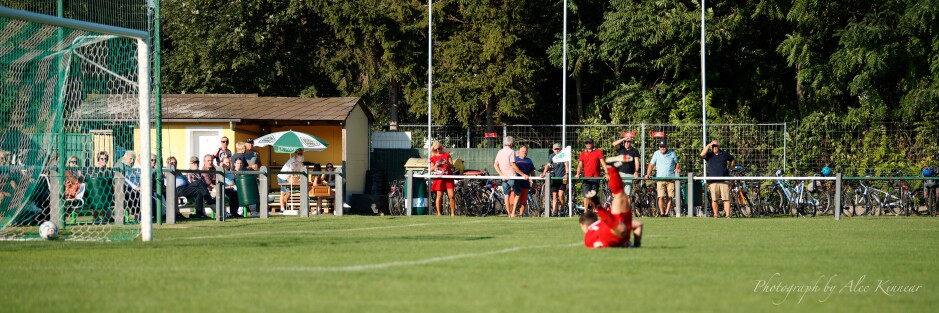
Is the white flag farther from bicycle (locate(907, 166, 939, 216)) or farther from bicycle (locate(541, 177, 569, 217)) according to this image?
bicycle (locate(907, 166, 939, 216))

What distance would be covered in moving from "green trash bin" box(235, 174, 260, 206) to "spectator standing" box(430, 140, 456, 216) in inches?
179

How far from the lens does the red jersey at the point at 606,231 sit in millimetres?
12376

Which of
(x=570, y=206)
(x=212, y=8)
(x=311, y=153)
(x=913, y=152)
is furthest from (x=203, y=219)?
(x=212, y=8)

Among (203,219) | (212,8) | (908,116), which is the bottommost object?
(203,219)

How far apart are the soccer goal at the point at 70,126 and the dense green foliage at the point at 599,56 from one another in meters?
19.4

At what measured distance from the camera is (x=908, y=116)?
108 ft

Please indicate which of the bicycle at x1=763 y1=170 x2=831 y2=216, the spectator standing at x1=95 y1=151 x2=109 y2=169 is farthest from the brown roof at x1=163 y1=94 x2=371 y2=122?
the spectator standing at x1=95 y1=151 x2=109 y2=169

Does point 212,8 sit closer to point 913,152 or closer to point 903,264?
point 913,152

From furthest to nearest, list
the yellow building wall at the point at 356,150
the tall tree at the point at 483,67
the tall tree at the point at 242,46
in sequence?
the tall tree at the point at 242,46 → the tall tree at the point at 483,67 → the yellow building wall at the point at 356,150

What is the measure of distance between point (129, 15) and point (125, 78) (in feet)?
4.06

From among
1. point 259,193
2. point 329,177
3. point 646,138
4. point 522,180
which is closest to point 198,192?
point 259,193

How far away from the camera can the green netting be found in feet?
54.5

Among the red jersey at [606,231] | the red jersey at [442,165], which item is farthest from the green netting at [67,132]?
the red jersey at [442,165]

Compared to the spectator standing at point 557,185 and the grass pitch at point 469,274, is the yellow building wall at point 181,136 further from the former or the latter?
the grass pitch at point 469,274
